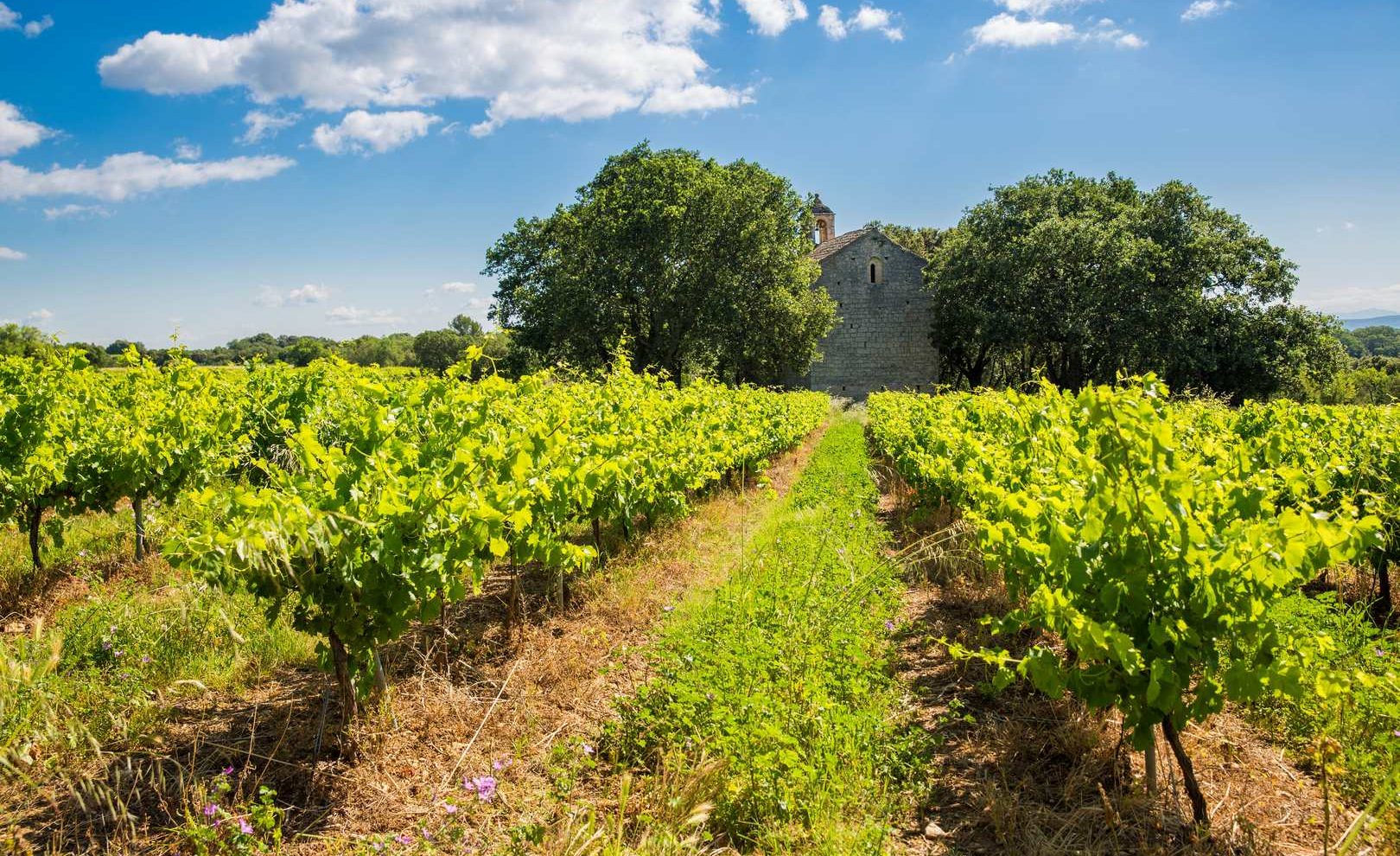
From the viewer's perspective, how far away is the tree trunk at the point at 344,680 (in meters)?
3.34

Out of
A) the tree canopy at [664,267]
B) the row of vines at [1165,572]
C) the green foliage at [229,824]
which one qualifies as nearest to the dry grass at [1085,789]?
the row of vines at [1165,572]

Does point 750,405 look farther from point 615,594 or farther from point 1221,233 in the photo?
point 1221,233

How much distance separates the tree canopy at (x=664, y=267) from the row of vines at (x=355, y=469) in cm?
1644

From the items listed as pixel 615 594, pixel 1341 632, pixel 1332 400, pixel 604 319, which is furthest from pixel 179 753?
pixel 1332 400

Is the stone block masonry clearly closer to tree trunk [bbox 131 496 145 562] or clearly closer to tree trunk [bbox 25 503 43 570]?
tree trunk [bbox 131 496 145 562]

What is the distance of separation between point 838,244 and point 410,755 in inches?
1691

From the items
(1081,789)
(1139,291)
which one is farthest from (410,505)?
(1139,291)

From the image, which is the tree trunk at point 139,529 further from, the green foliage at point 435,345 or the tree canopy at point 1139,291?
the green foliage at point 435,345

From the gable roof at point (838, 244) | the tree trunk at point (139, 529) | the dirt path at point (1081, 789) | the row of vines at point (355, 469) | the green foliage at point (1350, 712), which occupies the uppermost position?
the gable roof at point (838, 244)

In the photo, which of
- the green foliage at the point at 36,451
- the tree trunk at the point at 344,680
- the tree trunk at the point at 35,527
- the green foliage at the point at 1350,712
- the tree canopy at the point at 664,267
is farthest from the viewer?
the tree canopy at the point at 664,267

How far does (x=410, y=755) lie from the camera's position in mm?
3484

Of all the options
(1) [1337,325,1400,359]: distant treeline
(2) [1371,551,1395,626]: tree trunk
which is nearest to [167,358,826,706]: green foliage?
(2) [1371,551,1395,626]: tree trunk

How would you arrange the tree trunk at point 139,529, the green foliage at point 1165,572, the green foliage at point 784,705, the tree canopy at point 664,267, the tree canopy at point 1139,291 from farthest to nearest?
1. the tree canopy at point 1139,291
2. the tree canopy at point 664,267
3. the tree trunk at point 139,529
4. the green foliage at point 784,705
5. the green foliage at point 1165,572

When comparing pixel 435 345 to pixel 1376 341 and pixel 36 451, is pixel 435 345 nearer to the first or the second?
pixel 36 451
